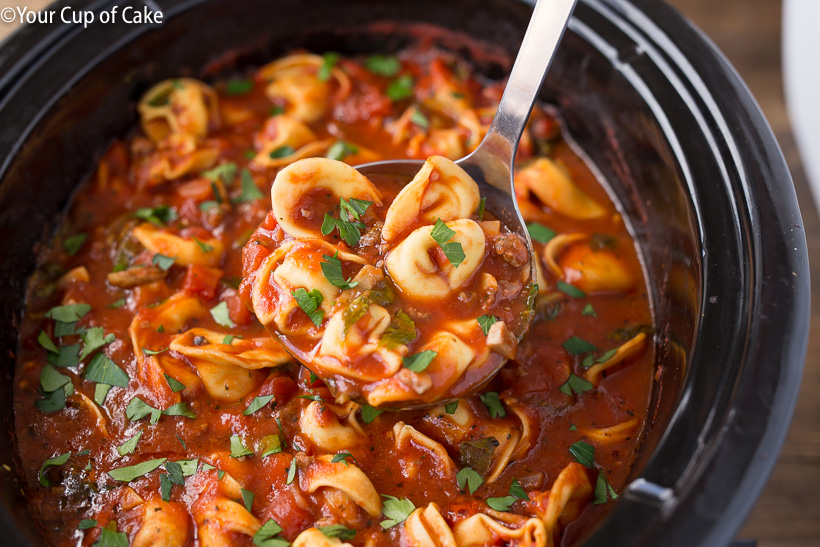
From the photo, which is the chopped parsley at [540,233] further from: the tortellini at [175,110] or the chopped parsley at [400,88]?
the tortellini at [175,110]

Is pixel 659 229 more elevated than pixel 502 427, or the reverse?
pixel 659 229

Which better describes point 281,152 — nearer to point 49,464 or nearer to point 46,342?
point 46,342

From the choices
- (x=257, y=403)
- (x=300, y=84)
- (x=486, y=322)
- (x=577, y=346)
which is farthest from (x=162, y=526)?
(x=300, y=84)

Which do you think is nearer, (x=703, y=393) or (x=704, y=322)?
(x=703, y=393)

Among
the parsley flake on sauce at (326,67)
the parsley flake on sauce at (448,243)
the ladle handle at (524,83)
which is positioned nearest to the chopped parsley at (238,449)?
the parsley flake on sauce at (448,243)

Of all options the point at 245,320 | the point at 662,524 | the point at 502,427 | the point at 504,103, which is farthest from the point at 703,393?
the point at 245,320

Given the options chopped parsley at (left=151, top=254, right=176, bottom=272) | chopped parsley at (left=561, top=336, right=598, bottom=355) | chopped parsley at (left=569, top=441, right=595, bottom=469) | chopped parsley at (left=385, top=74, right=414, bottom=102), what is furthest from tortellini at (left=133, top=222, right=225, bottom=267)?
chopped parsley at (left=569, top=441, right=595, bottom=469)

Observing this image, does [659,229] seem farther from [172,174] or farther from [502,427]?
[172,174]
